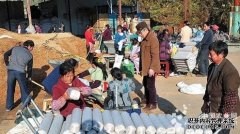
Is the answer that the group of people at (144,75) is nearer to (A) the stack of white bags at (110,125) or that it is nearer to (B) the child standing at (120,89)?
(B) the child standing at (120,89)

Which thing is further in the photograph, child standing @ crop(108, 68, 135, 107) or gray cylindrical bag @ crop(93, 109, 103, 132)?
child standing @ crop(108, 68, 135, 107)

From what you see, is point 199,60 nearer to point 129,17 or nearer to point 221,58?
point 221,58

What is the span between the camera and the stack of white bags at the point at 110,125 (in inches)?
134

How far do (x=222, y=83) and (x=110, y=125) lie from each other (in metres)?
1.29

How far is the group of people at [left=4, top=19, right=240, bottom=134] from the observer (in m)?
3.84

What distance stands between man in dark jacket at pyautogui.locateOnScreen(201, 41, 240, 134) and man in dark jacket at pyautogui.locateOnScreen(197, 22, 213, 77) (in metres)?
6.12

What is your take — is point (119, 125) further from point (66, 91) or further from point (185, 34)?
point (185, 34)

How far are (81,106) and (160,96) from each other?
178 inches

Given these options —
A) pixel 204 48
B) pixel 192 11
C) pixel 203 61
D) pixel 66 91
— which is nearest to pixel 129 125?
pixel 66 91

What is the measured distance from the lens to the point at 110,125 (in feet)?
11.3

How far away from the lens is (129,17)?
26500mm

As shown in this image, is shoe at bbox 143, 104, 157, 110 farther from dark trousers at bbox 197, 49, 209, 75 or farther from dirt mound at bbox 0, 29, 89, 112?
dark trousers at bbox 197, 49, 209, 75

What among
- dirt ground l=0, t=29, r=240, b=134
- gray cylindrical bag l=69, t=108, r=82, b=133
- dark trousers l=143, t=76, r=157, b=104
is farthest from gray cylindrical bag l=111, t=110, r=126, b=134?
dark trousers l=143, t=76, r=157, b=104

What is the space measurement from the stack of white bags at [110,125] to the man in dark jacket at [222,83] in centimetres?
47
